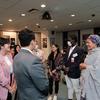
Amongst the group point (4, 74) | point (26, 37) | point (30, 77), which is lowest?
point (4, 74)

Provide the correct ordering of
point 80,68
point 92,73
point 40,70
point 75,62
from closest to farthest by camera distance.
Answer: point 40,70, point 92,73, point 80,68, point 75,62

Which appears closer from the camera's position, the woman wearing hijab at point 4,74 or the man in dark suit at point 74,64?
the woman wearing hijab at point 4,74

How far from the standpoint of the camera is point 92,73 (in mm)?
3752

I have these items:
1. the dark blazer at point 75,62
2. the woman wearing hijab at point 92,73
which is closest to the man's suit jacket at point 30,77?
the woman wearing hijab at point 92,73

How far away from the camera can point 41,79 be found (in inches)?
96.9

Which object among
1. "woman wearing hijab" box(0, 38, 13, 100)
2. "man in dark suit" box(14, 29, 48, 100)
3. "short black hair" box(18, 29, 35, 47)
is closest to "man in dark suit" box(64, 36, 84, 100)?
"woman wearing hijab" box(0, 38, 13, 100)

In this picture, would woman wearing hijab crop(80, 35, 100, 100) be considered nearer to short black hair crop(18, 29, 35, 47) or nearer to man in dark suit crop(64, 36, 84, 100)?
man in dark suit crop(64, 36, 84, 100)

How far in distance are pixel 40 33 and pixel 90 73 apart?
20339mm

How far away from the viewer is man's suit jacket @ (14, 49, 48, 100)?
2451 millimetres

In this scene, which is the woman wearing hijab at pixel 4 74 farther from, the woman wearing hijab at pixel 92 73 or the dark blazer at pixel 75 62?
the dark blazer at pixel 75 62

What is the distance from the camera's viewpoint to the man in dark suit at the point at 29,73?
2.45 meters

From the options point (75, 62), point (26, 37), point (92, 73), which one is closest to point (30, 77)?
point (26, 37)

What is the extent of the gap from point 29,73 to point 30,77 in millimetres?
42

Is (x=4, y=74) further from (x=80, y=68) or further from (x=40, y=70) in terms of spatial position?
(x=40, y=70)
